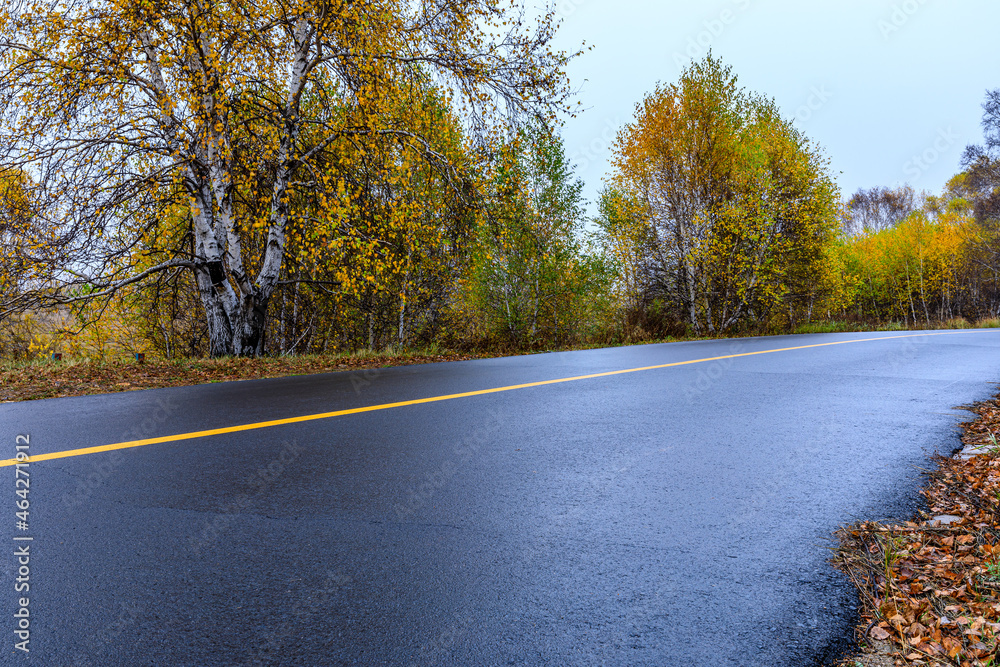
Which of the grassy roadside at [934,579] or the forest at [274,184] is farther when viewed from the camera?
the forest at [274,184]

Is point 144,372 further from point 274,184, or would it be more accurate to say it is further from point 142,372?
point 274,184

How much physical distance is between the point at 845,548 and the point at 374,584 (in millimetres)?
2065

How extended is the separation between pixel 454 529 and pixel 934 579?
6.68 ft

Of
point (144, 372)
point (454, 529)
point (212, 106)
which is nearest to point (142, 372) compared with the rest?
point (144, 372)

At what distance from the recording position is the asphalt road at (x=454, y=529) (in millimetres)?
1771

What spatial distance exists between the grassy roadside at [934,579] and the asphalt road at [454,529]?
0.11 m

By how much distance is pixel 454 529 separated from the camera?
8.48ft

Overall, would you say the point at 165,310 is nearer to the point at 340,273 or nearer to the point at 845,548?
the point at 340,273

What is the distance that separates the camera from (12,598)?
6.47 feet

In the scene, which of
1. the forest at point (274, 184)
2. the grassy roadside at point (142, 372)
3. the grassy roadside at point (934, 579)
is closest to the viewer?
the grassy roadside at point (934, 579)

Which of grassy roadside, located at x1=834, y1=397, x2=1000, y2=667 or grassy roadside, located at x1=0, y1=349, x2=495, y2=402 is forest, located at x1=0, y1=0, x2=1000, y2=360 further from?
grassy roadside, located at x1=834, y1=397, x2=1000, y2=667

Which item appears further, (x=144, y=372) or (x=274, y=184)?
(x=274, y=184)

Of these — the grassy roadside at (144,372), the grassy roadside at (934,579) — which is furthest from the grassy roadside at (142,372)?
the grassy roadside at (934,579)

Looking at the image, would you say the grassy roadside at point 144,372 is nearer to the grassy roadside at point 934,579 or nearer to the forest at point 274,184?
the forest at point 274,184
